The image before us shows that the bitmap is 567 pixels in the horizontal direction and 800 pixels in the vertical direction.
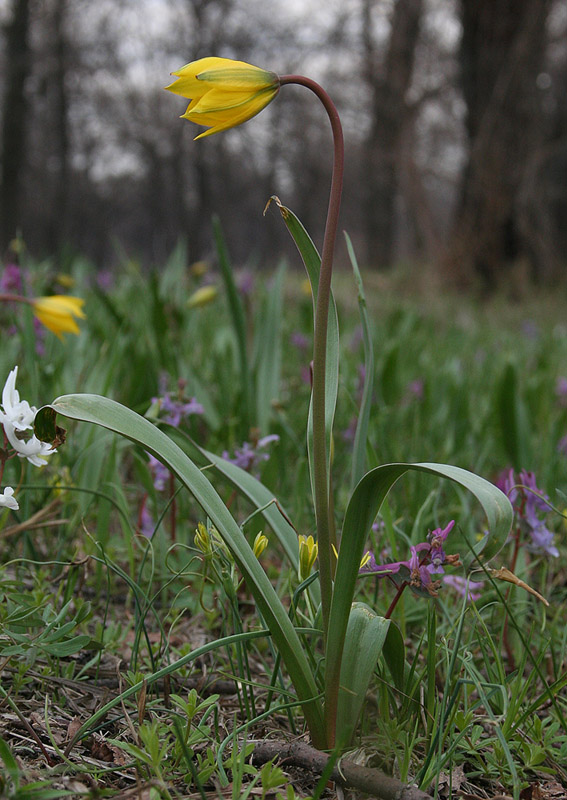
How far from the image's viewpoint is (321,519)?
2.62 ft

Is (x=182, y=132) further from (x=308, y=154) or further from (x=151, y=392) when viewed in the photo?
(x=151, y=392)

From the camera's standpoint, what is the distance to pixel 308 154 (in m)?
20.4

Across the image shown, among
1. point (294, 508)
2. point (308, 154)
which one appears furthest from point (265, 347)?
point (308, 154)

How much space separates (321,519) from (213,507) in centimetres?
12

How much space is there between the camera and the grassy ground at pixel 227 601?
798 mm

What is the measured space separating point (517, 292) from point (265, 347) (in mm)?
6663

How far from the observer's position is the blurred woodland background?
25.8 ft

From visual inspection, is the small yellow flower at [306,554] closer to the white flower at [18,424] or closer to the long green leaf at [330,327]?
the long green leaf at [330,327]

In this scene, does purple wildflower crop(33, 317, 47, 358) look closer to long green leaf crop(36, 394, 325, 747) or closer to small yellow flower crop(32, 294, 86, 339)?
small yellow flower crop(32, 294, 86, 339)

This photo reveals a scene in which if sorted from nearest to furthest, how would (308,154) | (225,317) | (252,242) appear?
(225,317)
(308,154)
(252,242)

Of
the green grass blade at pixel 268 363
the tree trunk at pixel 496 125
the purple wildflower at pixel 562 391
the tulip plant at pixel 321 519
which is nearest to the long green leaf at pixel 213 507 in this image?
the tulip plant at pixel 321 519

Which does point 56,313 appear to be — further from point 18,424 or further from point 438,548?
point 438,548

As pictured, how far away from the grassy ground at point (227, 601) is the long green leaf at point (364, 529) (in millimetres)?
82

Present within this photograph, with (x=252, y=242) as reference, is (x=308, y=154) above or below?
above
